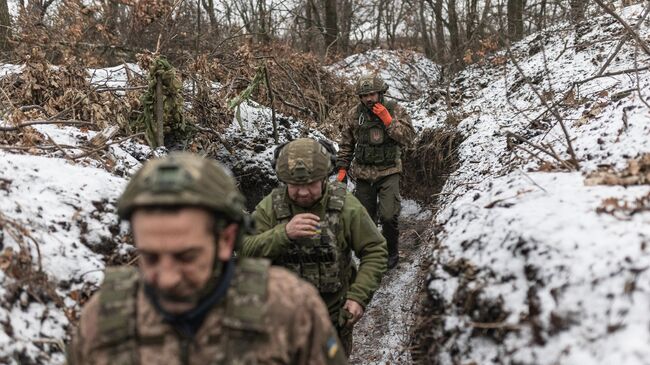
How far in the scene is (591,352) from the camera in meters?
1.83

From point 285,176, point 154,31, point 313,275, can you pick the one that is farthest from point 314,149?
point 154,31

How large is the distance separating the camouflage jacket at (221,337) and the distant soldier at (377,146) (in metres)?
3.81

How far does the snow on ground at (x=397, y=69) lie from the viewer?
12070 mm

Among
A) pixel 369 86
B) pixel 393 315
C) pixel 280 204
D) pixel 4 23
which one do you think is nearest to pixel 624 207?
pixel 280 204

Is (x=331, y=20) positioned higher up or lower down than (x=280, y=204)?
higher up

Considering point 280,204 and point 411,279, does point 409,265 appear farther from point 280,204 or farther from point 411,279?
point 280,204

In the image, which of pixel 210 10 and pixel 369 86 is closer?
pixel 369 86

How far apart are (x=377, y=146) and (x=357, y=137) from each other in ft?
0.99

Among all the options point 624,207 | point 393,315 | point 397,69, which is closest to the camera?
point 624,207

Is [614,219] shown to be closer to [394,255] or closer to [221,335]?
[221,335]

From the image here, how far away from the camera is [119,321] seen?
1.49m

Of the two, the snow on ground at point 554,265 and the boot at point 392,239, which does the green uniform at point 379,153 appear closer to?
the boot at point 392,239

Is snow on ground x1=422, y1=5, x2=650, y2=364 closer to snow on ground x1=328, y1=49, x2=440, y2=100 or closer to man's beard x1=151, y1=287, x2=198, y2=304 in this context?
man's beard x1=151, y1=287, x2=198, y2=304

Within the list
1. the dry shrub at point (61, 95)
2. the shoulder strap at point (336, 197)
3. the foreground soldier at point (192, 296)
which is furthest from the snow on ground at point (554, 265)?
the dry shrub at point (61, 95)
